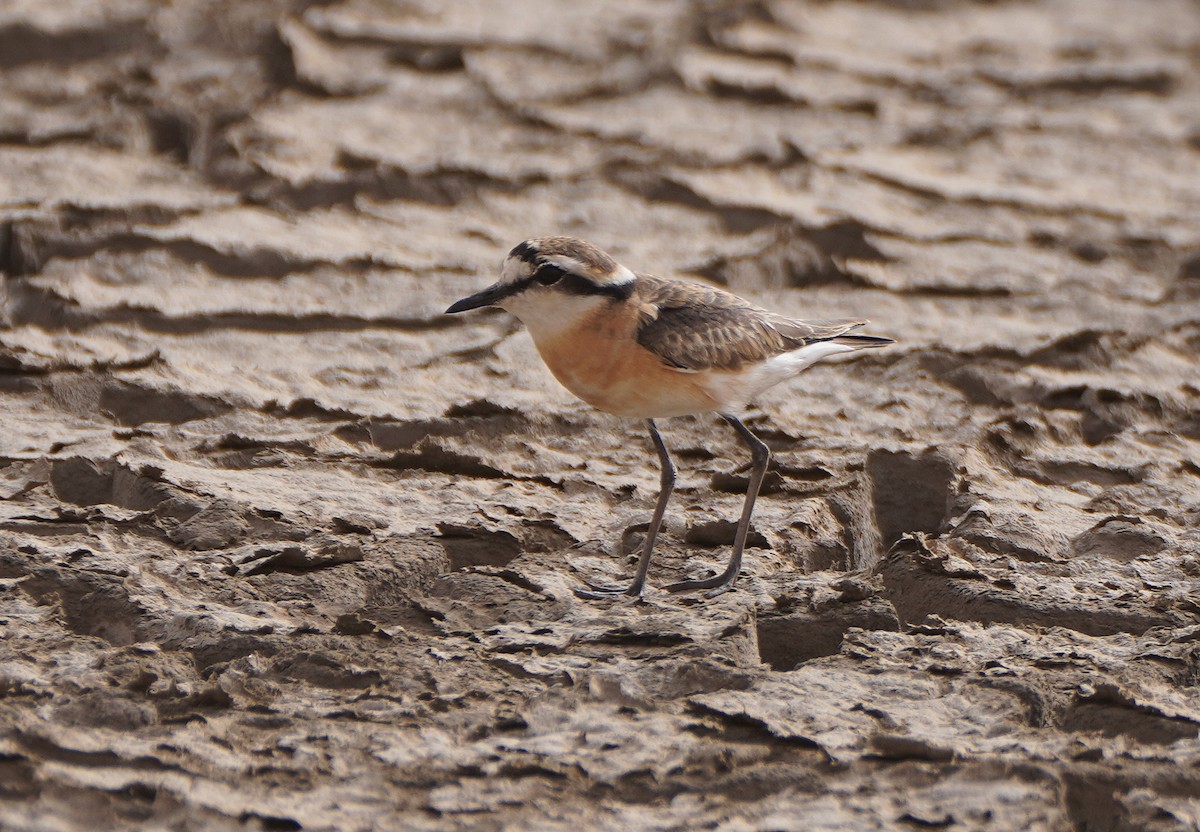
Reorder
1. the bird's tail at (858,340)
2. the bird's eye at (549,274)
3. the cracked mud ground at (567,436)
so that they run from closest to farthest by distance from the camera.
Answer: the cracked mud ground at (567,436) < the bird's eye at (549,274) < the bird's tail at (858,340)

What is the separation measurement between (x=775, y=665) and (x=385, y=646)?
2.70ft

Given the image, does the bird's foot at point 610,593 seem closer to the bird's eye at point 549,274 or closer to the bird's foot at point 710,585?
the bird's foot at point 710,585

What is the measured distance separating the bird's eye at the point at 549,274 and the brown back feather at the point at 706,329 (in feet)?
0.71

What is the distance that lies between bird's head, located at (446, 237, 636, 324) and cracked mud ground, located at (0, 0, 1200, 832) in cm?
58

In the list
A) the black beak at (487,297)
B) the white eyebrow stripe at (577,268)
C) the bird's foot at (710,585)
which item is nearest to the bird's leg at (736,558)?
the bird's foot at (710,585)

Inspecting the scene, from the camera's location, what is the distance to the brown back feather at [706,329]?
10.2ft

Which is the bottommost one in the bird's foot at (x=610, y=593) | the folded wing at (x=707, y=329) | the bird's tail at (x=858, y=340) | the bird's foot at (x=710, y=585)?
the bird's foot at (x=610, y=593)

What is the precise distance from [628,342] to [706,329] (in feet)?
0.71

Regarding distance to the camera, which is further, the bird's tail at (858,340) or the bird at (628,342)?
the bird's tail at (858,340)

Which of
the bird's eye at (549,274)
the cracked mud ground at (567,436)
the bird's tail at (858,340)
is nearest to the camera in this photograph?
the cracked mud ground at (567,436)

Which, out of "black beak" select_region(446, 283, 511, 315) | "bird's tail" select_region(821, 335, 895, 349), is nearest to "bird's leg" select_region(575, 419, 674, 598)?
"black beak" select_region(446, 283, 511, 315)

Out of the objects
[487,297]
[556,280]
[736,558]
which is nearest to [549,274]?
[556,280]

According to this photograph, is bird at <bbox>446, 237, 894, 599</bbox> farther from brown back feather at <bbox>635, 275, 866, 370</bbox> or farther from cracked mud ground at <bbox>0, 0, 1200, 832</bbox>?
cracked mud ground at <bbox>0, 0, 1200, 832</bbox>

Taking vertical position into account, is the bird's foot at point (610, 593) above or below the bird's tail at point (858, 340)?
below
